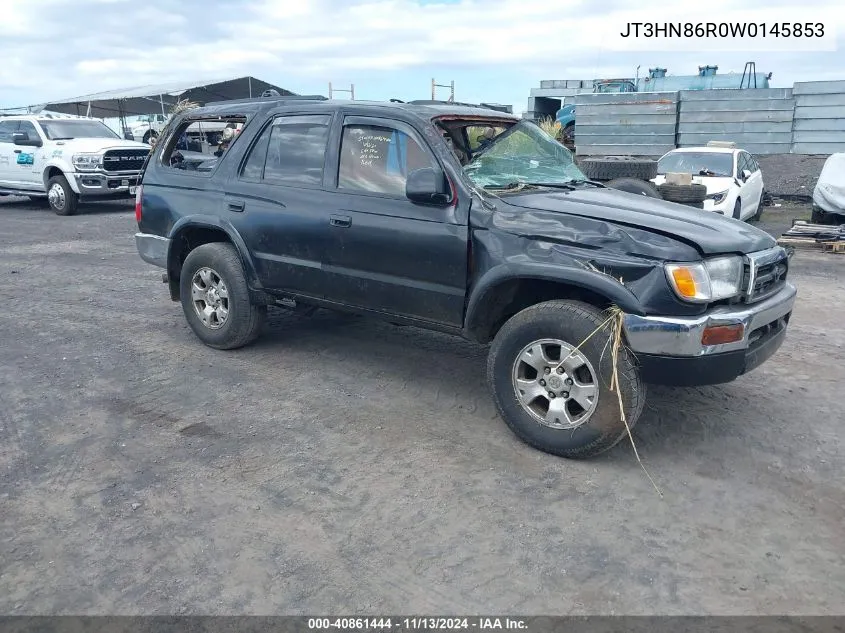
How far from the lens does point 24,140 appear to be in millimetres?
14367

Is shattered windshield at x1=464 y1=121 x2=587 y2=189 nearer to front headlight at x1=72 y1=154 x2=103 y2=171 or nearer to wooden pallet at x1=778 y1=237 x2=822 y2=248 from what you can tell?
wooden pallet at x1=778 y1=237 x2=822 y2=248

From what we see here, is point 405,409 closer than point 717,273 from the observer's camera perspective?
No

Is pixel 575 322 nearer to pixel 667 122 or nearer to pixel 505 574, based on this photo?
pixel 505 574

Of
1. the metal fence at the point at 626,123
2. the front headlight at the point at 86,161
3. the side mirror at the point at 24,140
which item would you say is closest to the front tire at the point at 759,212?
the metal fence at the point at 626,123

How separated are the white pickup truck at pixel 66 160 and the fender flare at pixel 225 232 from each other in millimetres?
9500

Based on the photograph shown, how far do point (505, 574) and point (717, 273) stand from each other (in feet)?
6.10

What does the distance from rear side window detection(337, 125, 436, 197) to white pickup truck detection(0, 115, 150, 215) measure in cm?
1082

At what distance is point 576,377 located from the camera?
12.7 feet

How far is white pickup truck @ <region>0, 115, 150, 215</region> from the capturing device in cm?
1427

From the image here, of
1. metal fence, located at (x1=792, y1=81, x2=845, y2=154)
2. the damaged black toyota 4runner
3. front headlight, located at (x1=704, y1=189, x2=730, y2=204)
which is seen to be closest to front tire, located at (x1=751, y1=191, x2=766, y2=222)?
front headlight, located at (x1=704, y1=189, x2=730, y2=204)

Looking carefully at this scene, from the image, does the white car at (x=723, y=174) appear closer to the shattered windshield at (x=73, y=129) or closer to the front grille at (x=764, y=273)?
the front grille at (x=764, y=273)

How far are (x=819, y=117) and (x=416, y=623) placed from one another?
1874 cm

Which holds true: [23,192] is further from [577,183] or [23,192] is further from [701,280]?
[701,280]

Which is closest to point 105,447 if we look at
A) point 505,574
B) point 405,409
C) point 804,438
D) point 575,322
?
point 405,409
